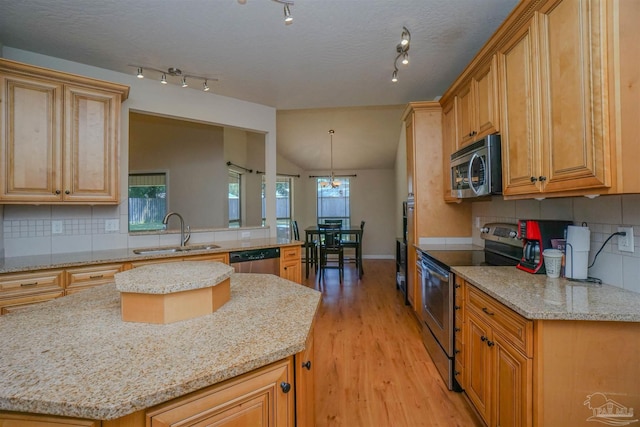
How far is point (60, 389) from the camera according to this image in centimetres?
65

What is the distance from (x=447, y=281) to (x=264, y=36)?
7.30ft

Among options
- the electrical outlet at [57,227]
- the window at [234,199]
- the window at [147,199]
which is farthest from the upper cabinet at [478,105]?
the window at [147,199]

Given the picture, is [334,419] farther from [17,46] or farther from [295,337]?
[17,46]

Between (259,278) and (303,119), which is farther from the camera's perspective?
(303,119)

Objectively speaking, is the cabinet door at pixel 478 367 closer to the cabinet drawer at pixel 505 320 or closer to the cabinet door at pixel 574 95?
the cabinet drawer at pixel 505 320

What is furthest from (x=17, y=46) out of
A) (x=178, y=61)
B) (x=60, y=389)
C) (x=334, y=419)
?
(x=334, y=419)

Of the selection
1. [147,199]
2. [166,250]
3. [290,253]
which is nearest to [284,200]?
[147,199]

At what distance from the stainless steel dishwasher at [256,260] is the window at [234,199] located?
2519mm

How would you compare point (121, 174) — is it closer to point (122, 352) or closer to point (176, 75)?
point (176, 75)

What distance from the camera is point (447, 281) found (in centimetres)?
201

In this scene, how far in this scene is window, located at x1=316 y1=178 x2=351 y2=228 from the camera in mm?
7809

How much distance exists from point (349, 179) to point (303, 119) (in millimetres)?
2658

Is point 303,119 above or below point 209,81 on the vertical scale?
above

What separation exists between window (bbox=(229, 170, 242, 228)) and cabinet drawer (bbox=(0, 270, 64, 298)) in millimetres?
3343
